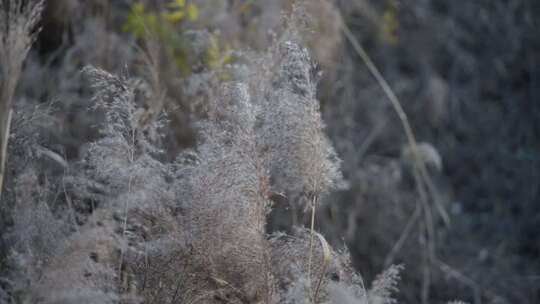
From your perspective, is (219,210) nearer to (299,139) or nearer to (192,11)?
(299,139)

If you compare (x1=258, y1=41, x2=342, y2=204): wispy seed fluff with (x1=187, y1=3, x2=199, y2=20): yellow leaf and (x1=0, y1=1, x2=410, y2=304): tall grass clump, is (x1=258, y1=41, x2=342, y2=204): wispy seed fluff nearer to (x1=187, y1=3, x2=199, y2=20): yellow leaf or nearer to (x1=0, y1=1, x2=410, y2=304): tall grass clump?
(x1=0, y1=1, x2=410, y2=304): tall grass clump

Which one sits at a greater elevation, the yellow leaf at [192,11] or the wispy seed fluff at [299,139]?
the yellow leaf at [192,11]

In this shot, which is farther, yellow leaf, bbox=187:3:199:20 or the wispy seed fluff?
yellow leaf, bbox=187:3:199:20

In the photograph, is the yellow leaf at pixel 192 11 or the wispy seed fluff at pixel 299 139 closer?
the wispy seed fluff at pixel 299 139

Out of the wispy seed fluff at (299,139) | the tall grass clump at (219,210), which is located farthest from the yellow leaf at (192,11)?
the wispy seed fluff at (299,139)

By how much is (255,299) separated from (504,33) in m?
4.11

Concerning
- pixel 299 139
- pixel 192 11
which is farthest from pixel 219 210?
pixel 192 11

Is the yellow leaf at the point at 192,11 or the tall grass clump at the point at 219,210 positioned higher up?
the yellow leaf at the point at 192,11

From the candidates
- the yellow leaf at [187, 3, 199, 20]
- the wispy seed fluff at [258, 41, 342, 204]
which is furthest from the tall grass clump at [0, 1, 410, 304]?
the yellow leaf at [187, 3, 199, 20]

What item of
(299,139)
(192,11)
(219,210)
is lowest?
(219,210)

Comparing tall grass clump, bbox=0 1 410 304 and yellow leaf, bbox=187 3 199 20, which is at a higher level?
yellow leaf, bbox=187 3 199 20

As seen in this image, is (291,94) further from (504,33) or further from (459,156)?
(504,33)

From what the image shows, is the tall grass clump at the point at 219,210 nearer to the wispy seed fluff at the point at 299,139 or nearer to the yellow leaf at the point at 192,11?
the wispy seed fluff at the point at 299,139

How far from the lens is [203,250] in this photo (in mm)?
2113
